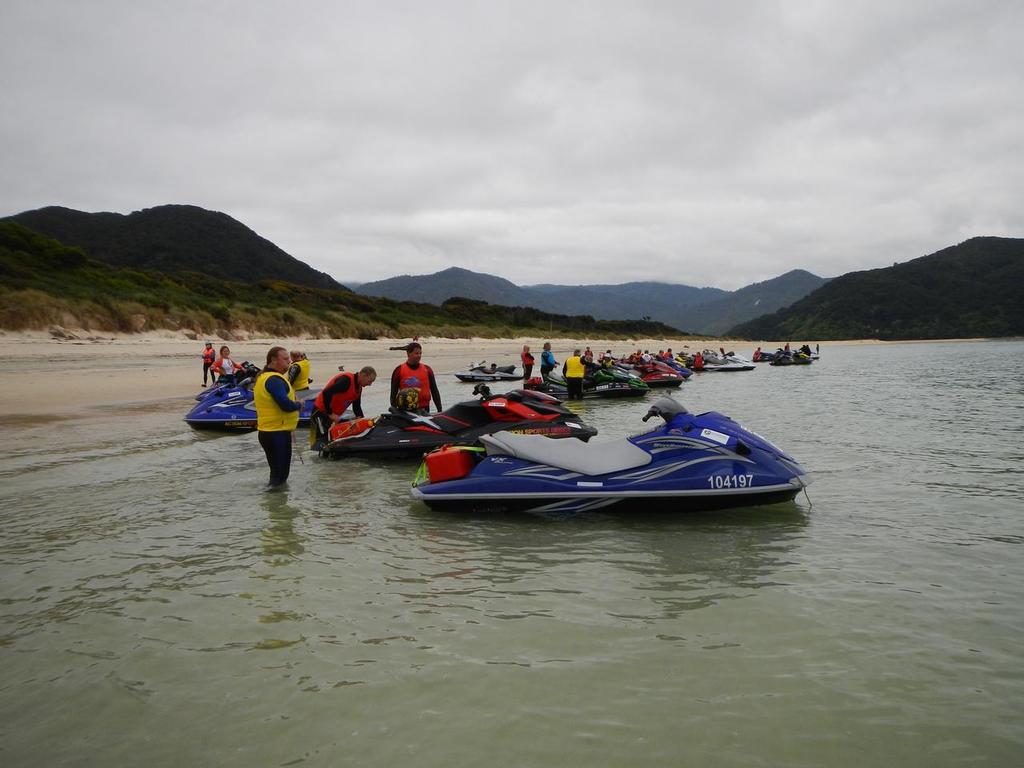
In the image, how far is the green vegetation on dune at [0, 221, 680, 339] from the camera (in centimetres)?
2797

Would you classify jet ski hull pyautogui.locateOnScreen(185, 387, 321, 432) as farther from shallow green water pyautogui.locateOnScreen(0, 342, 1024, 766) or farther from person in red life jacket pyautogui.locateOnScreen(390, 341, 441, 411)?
shallow green water pyautogui.locateOnScreen(0, 342, 1024, 766)

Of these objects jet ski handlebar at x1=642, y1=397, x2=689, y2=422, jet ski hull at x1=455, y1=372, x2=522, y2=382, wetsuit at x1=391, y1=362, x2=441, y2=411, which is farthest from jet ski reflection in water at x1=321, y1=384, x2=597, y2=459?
jet ski hull at x1=455, y1=372, x2=522, y2=382

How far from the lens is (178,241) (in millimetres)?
99312

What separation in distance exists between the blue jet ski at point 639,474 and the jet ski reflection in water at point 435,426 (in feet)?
8.41

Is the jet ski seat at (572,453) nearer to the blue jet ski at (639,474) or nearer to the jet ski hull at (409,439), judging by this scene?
the blue jet ski at (639,474)

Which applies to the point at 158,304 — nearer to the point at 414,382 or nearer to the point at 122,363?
the point at 122,363

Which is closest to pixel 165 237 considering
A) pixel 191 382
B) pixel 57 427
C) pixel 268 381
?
pixel 191 382

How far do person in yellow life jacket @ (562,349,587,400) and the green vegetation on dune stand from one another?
2212cm

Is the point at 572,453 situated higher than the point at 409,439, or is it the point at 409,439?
the point at 572,453

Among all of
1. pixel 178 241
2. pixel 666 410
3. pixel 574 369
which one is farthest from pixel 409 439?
pixel 178 241

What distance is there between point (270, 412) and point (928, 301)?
140 meters

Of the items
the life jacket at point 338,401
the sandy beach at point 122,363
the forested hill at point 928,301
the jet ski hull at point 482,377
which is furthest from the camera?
the forested hill at point 928,301

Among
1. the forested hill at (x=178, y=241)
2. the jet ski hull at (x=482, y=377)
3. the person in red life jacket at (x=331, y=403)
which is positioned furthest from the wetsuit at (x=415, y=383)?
the forested hill at (x=178, y=241)

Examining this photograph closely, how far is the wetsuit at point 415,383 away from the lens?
33.1 ft
